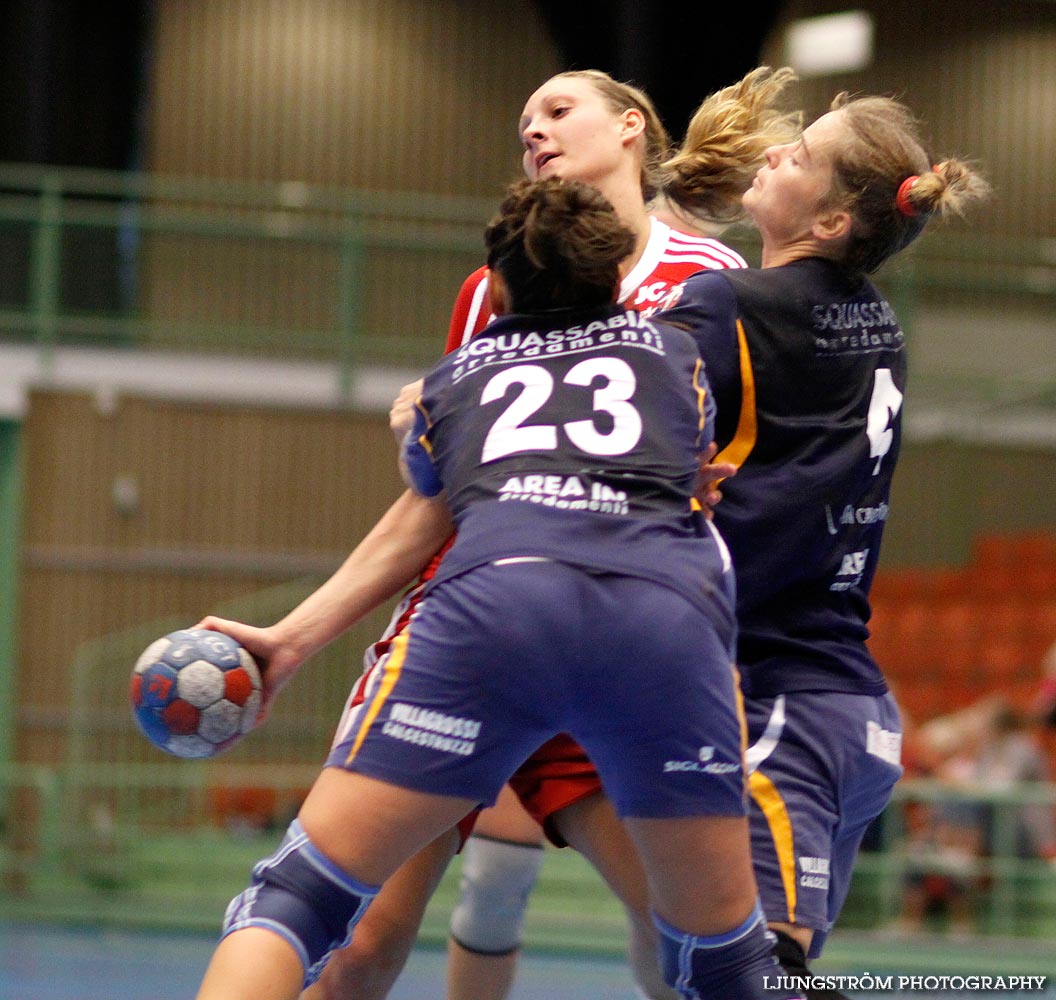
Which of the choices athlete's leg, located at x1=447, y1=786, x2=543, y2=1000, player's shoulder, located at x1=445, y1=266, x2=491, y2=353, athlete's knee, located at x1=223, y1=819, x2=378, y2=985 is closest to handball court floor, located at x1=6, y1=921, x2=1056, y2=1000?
athlete's leg, located at x1=447, y1=786, x2=543, y2=1000

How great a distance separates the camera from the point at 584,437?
2.36 metres

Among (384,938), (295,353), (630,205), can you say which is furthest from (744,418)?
(295,353)

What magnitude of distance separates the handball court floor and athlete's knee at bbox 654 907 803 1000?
10.5 ft

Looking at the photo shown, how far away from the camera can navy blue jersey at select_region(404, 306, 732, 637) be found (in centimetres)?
231

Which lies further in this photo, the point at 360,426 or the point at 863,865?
the point at 360,426

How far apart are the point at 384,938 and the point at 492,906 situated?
0.44 metres

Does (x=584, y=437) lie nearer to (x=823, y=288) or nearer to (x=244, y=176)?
(x=823, y=288)

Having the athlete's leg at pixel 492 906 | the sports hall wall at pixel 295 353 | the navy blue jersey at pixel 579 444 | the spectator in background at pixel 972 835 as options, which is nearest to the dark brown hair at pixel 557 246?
the navy blue jersey at pixel 579 444

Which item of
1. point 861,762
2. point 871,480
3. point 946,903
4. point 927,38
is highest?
point 927,38

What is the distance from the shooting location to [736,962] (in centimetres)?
241

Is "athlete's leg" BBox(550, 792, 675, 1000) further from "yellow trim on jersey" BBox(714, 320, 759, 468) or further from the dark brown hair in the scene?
the dark brown hair

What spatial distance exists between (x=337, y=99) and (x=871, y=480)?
11.7 metres

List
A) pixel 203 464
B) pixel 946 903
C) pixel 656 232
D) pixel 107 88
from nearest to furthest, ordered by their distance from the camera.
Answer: pixel 656 232 < pixel 946 903 < pixel 203 464 < pixel 107 88

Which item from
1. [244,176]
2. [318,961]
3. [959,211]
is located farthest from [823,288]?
[244,176]
